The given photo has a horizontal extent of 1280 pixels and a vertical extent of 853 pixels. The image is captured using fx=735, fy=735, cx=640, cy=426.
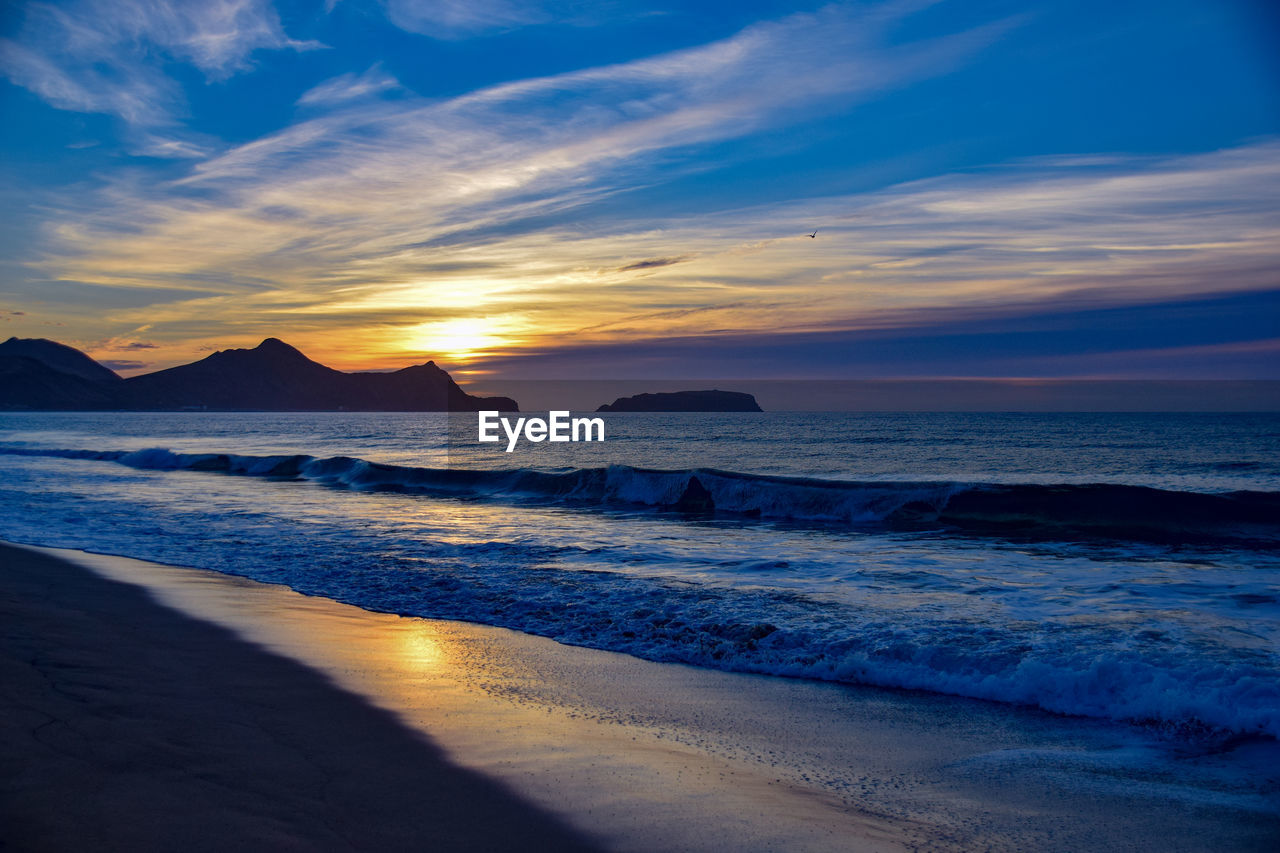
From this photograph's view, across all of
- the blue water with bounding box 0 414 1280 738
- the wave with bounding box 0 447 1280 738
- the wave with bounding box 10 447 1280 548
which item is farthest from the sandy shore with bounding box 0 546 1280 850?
the wave with bounding box 10 447 1280 548

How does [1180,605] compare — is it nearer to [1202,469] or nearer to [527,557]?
[527,557]

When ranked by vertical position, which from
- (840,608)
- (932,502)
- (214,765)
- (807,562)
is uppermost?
(214,765)

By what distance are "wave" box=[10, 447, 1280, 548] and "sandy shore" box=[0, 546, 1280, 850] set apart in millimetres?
12794

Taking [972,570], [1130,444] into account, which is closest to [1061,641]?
[972,570]

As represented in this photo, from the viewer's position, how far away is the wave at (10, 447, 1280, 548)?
17.8 meters

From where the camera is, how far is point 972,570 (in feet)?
40.0

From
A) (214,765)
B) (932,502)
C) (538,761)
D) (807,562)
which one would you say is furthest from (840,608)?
(932,502)

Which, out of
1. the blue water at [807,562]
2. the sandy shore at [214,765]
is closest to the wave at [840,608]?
the blue water at [807,562]

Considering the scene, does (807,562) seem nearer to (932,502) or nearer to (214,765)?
(932,502)

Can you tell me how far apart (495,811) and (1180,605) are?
9.41 metres

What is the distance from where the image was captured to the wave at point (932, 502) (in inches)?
699

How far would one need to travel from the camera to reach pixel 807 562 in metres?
13.0

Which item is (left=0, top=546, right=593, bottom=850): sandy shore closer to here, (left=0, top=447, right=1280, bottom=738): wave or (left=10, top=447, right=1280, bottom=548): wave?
(left=0, top=447, right=1280, bottom=738): wave

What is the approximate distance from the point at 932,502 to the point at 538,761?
17779 mm
